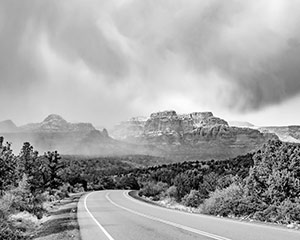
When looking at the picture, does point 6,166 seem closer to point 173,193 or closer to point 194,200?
point 194,200

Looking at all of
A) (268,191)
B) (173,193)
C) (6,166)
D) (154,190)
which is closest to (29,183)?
(173,193)

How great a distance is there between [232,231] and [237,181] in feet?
42.0

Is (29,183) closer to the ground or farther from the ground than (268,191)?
closer to the ground

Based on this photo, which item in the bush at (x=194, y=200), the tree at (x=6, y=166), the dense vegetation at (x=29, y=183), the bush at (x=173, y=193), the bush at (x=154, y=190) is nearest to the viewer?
the tree at (x=6, y=166)

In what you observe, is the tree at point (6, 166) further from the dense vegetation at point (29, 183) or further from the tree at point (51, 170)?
the tree at point (51, 170)

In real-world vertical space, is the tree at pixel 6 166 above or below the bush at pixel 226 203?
above

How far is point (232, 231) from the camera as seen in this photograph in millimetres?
13375

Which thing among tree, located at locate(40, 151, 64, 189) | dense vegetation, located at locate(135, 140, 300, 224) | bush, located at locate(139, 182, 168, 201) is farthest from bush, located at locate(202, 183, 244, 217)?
tree, located at locate(40, 151, 64, 189)

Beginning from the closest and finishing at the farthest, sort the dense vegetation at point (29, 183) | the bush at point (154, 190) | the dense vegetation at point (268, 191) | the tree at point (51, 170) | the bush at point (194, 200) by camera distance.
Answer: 1. the dense vegetation at point (268, 191)
2. the dense vegetation at point (29, 183)
3. the bush at point (194, 200)
4. the tree at point (51, 170)
5. the bush at point (154, 190)

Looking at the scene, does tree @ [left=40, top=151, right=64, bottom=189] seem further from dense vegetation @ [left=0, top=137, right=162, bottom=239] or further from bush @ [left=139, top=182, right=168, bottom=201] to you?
bush @ [left=139, top=182, right=168, bottom=201]

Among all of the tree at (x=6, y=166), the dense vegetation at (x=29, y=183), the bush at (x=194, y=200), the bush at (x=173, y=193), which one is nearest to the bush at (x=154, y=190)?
the bush at (x=173, y=193)

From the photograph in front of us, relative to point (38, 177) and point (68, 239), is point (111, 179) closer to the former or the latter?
point (38, 177)

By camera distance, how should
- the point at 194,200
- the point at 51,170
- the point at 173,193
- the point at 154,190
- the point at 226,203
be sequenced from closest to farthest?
the point at 226,203 → the point at 194,200 → the point at 173,193 → the point at 154,190 → the point at 51,170

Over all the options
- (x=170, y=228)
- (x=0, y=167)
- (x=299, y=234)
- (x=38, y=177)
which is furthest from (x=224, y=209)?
(x=38, y=177)
